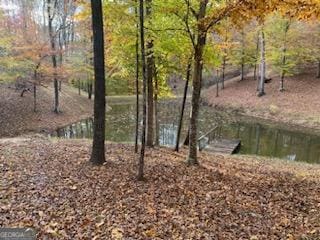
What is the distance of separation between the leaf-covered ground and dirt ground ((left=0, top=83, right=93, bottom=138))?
1170 centimetres

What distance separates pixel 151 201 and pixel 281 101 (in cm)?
2725

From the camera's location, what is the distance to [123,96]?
151 feet

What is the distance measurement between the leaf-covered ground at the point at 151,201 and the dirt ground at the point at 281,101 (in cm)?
1910

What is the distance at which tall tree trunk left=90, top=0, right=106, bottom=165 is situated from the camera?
28.2 feet

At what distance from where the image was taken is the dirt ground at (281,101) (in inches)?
1118

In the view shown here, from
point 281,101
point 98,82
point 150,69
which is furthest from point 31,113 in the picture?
point 281,101

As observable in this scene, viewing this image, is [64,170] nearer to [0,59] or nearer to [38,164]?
[38,164]

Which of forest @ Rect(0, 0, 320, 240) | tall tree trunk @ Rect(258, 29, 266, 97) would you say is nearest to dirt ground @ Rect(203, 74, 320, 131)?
tall tree trunk @ Rect(258, 29, 266, 97)

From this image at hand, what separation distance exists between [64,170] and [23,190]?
5.17 feet

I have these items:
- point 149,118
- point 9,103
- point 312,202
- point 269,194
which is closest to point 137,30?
point 149,118

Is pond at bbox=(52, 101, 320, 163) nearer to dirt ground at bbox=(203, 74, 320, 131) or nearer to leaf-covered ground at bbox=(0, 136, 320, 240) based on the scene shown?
dirt ground at bbox=(203, 74, 320, 131)

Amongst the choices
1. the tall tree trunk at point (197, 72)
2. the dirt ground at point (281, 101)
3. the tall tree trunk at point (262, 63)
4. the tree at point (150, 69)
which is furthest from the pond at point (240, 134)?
the tall tree trunk at point (197, 72)

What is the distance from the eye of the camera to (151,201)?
7.43 metres

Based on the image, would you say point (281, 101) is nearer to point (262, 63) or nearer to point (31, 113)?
point (262, 63)
